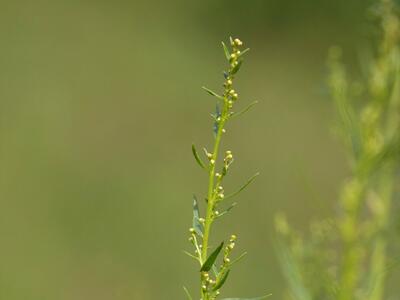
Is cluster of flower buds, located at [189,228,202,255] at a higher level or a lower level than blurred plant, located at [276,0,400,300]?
lower

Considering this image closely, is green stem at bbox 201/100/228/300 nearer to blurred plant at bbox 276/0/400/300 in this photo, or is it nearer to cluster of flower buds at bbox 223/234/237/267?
cluster of flower buds at bbox 223/234/237/267

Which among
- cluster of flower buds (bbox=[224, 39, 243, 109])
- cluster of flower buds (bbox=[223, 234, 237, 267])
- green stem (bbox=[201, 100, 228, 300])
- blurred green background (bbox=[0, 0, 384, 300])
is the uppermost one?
blurred green background (bbox=[0, 0, 384, 300])

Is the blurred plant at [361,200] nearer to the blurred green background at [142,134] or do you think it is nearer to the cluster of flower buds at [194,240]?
the cluster of flower buds at [194,240]

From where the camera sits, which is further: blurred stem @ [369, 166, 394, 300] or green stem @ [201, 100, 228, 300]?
blurred stem @ [369, 166, 394, 300]

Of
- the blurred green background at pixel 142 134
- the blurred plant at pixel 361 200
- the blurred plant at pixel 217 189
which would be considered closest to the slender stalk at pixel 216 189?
the blurred plant at pixel 217 189

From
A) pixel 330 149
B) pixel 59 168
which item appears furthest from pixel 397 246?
pixel 330 149

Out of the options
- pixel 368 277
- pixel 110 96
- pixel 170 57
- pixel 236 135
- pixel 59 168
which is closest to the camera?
pixel 368 277

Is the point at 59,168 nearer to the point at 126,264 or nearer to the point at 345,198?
the point at 126,264

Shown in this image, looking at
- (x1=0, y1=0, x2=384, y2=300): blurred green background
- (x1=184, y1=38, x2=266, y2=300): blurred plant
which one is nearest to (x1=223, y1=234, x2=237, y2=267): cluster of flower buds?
(x1=184, y1=38, x2=266, y2=300): blurred plant
